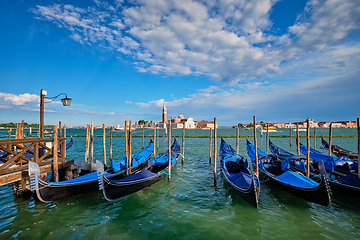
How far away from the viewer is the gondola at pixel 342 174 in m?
4.86

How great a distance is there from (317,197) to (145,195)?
15.7 feet

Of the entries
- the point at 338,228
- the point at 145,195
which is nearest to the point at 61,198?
the point at 145,195

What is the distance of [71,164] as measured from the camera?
6.06m

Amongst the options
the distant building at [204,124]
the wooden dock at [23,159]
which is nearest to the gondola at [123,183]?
the wooden dock at [23,159]

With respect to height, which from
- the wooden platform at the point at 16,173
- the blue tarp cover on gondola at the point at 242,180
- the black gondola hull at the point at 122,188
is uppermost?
the wooden platform at the point at 16,173

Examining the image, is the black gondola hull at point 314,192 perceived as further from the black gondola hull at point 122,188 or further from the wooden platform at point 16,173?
the wooden platform at point 16,173

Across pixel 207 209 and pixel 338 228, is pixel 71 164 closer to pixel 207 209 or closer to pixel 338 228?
pixel 207 209

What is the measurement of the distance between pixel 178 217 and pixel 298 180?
360 cm

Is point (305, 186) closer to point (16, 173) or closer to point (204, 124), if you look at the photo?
point (16, 173)

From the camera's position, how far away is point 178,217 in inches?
165

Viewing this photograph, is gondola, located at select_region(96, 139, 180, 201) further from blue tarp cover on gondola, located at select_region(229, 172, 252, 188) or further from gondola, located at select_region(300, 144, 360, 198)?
gondola, located at select_region(300, 144, 360, 198)

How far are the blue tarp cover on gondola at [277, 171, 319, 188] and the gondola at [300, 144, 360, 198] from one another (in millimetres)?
1027

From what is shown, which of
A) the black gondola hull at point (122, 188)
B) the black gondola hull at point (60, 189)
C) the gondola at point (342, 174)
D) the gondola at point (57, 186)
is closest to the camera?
the gondola at point (57, 186)

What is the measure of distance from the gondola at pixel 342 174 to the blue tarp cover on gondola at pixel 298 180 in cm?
103
